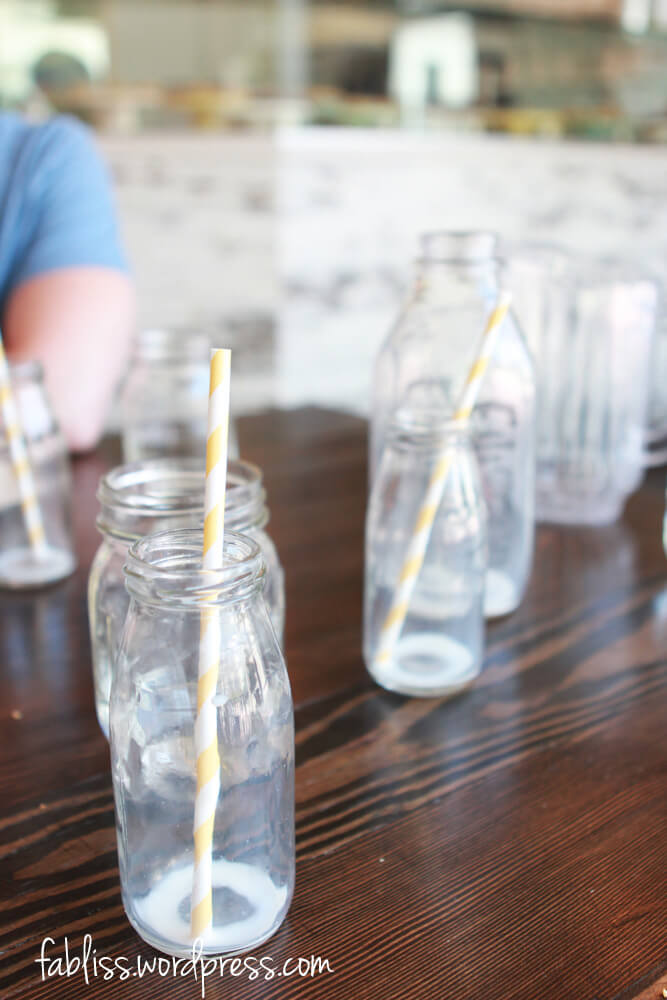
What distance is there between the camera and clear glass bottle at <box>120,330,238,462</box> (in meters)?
0.83

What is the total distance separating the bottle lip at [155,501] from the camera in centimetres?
47

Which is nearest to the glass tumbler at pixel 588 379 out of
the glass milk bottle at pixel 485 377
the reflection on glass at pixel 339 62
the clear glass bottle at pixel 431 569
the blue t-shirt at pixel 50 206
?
the glass milk bottle at pixel 485 377

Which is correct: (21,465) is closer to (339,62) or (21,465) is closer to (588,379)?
(588,379)

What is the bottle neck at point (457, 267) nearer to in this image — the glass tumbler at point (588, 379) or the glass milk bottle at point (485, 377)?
the glass milk bottle at point (485, 377)

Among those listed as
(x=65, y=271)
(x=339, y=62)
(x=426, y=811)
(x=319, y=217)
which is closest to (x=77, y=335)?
(x=65, y=271)

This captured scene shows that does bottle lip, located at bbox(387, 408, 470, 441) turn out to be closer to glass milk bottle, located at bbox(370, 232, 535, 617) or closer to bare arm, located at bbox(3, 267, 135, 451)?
glass milk bottle, located at bbox(370, 232, 535, 617)

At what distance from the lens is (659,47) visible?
2322 millimetres

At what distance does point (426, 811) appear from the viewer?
1.41 ft

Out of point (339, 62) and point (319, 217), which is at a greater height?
point (339, 62)

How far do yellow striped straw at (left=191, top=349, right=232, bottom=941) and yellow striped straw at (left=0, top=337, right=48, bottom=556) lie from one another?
36cm

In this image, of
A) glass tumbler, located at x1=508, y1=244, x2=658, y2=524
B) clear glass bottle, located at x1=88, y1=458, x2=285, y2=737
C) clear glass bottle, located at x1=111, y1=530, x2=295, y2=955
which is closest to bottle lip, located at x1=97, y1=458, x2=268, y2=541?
clear glass bottle, located at x1=88, y1=458, x2=285, y2=737

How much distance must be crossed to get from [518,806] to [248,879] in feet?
0.44

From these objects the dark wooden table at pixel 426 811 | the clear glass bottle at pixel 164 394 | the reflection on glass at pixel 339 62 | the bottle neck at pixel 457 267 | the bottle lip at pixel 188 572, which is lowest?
the dark wooden table at pixel 426 811

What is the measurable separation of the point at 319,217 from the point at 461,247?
170cm
